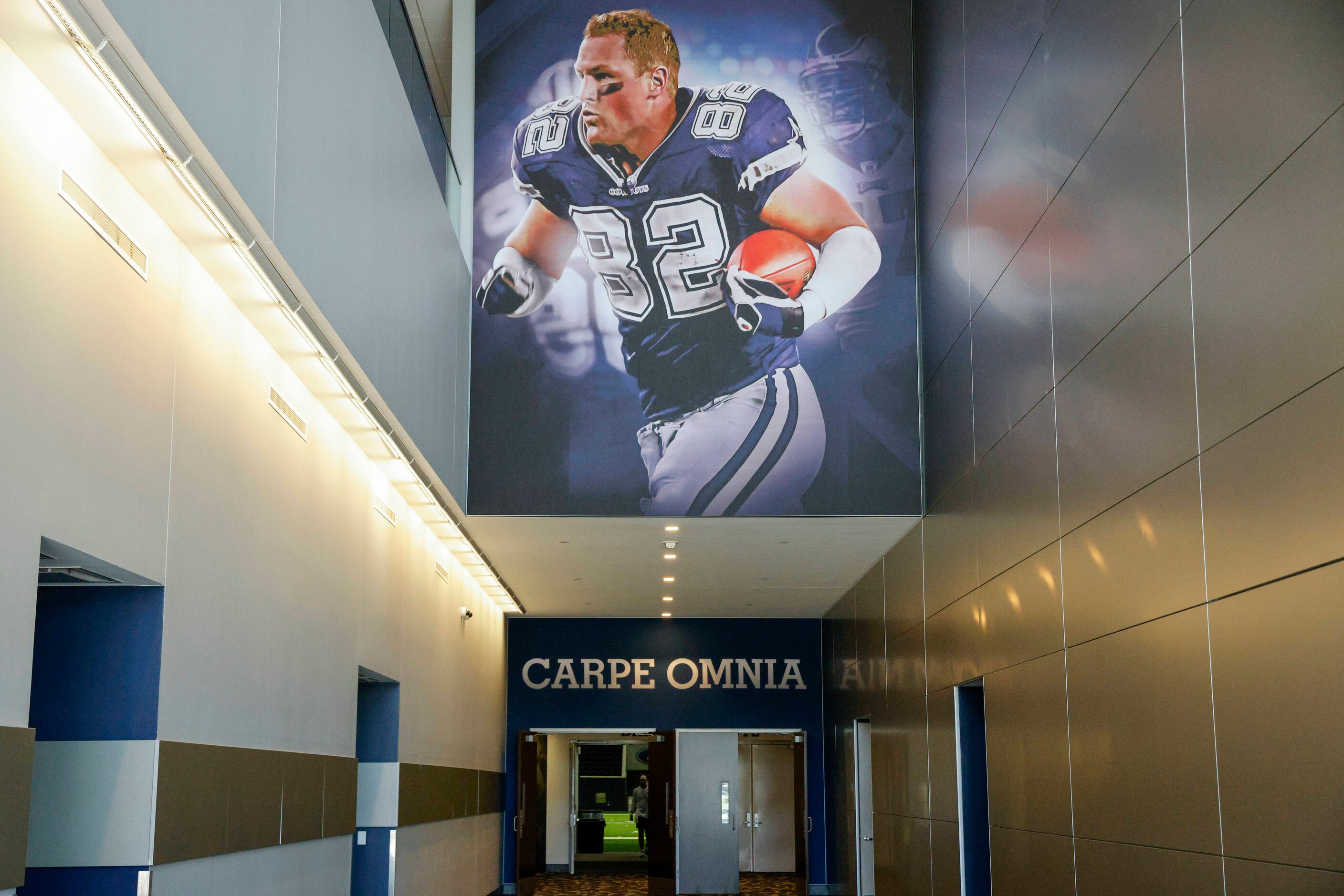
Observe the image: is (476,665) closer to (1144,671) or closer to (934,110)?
(934,110)

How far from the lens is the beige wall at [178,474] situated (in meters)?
4.15

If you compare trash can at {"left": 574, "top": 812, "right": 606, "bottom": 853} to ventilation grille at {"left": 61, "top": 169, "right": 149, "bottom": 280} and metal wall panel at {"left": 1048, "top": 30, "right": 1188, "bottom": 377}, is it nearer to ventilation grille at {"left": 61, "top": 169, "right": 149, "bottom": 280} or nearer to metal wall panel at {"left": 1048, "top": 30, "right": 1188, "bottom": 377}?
metal wall panel at {"left": 1048, "top": 30, "right": 1188, "bottom": 377}

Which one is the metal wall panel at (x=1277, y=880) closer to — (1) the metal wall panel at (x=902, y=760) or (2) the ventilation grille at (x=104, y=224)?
(2) the ventilation grille at (x=104, y=224)

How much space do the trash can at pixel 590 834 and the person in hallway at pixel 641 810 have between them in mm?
889

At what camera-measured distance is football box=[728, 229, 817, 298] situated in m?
11.4

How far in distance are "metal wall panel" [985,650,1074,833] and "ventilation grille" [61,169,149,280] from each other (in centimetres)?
520

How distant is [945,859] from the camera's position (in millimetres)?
10375

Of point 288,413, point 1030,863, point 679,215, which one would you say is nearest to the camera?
point 288,413

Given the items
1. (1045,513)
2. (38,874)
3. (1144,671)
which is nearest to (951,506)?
(1045,513)

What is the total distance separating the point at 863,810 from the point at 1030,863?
827 cm

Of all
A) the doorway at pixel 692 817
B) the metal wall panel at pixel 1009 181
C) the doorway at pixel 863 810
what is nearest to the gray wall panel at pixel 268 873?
the metal wall panel at pixel 1009 181

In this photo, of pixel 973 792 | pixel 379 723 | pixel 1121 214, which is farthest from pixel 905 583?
pixel 1121 214

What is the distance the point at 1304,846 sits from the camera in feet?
13.9

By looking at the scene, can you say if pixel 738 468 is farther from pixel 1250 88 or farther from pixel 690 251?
pixel 1250 88
